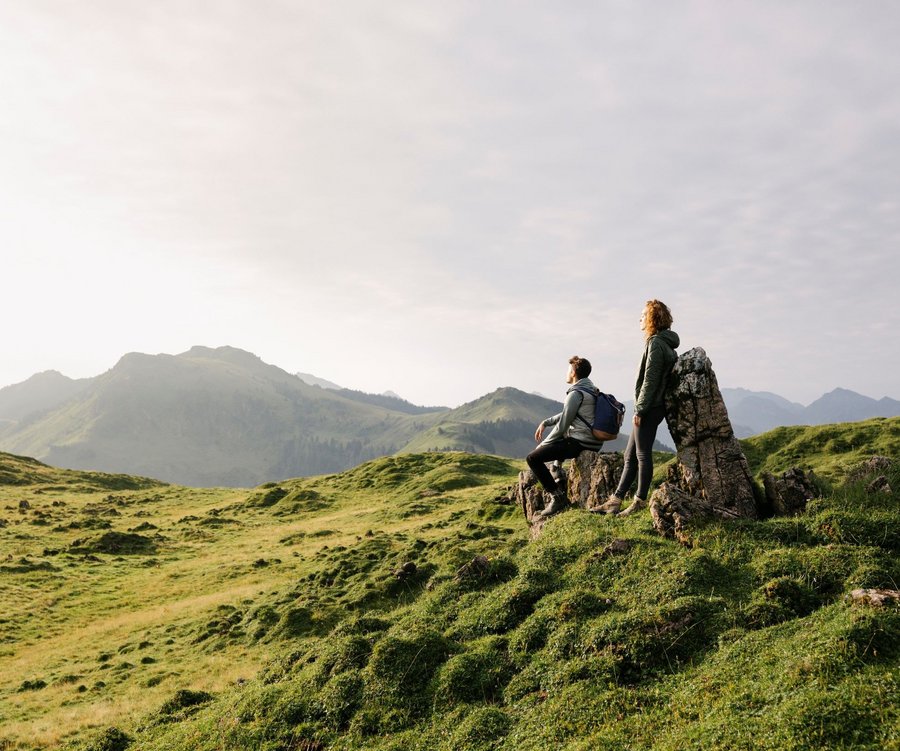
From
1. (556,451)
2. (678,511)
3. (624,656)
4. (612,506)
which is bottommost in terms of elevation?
(624,656)

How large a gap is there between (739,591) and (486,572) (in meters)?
7.72

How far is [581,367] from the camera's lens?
17984 millimetres

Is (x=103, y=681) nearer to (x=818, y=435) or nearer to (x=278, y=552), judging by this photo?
(x=278, y=552)

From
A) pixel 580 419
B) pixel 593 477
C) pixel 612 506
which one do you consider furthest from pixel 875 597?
pixel 593 477

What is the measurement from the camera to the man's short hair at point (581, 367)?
1797cm

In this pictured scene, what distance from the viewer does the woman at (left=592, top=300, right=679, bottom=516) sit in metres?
15.8

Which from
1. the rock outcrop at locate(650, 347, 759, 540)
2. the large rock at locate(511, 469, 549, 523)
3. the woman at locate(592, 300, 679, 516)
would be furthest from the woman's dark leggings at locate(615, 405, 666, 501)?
the large rock at locate(511, 469, 549, 523)

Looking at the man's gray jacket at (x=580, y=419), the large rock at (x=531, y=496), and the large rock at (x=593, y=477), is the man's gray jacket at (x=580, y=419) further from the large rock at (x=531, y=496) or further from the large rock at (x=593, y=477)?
the large rock at (x=531, y=496)

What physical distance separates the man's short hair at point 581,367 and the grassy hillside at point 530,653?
4799mm

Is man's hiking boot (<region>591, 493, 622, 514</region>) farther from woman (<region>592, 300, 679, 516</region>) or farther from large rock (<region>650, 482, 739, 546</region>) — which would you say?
large rock (<region>650, 482, 739, 546</region>)

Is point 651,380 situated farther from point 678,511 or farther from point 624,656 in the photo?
point 624,656

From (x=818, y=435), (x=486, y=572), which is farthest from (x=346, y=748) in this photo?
(x=818, y=435)

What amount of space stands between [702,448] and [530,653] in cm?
824

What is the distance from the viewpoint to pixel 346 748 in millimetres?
11711
